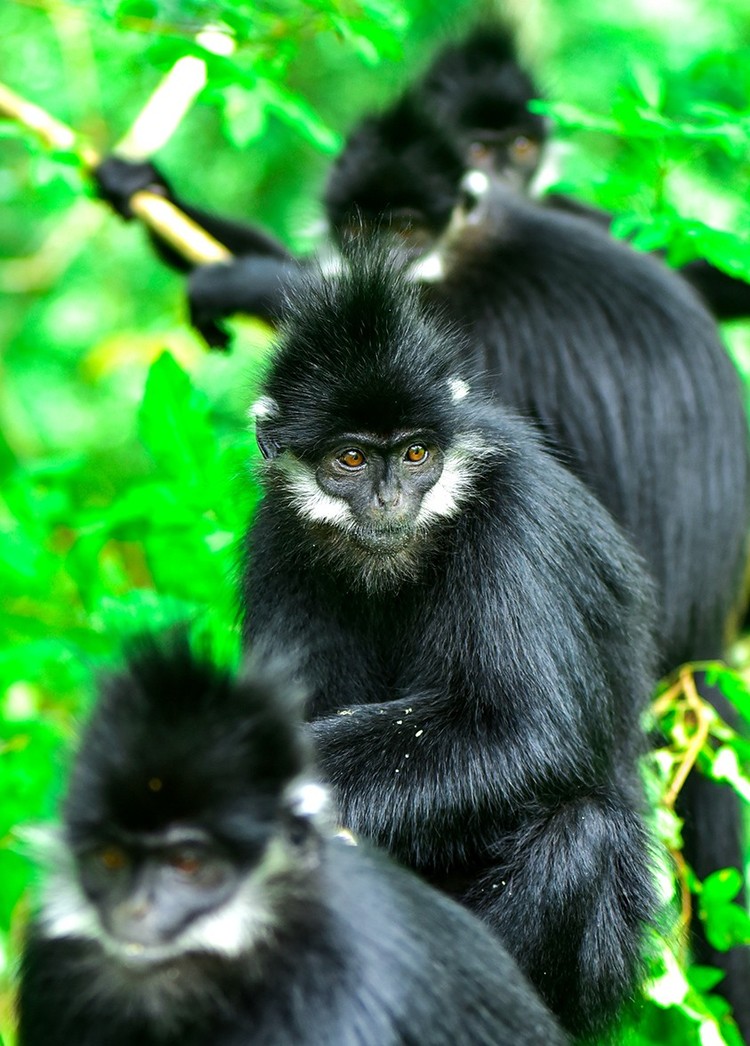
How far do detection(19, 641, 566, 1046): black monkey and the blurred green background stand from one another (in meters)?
0.23

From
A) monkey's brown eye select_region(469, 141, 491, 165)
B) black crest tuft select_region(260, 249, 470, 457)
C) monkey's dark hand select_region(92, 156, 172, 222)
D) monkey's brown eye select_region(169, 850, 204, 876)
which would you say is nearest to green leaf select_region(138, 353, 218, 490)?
black crest tuft select_region(260, 249, 470, 457)

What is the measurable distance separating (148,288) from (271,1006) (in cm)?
798

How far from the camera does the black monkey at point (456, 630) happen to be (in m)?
3.46

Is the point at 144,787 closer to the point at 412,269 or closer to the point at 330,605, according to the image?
the point at 330,605

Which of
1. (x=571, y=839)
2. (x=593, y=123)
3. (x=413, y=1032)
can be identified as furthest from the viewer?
(x=593, y=123)

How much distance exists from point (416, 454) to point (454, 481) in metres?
0.12

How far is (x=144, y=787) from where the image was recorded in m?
2.56

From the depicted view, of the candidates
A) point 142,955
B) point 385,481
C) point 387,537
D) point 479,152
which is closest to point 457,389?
point 385,481

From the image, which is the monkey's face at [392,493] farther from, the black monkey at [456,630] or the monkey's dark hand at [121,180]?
the monkey's dark hand at [121,180]

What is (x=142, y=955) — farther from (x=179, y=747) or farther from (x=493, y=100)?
(x=493, y=100)

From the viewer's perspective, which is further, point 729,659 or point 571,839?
A: point 729,659

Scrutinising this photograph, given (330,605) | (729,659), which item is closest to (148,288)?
(729,659)

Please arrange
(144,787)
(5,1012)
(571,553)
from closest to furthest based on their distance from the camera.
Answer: (144,787), (571,553), (5,1012)

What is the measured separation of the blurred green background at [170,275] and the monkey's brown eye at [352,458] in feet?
1.53
